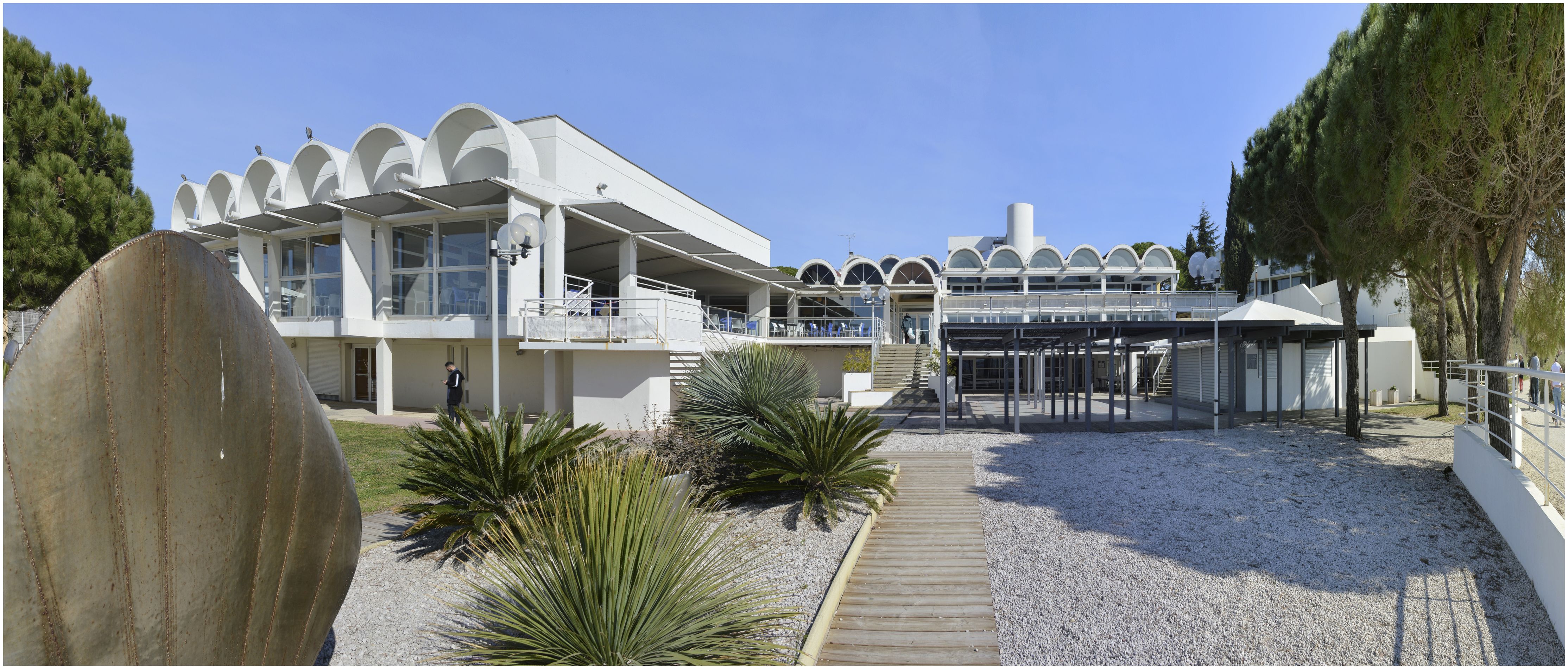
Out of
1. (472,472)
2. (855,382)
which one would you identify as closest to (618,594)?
(472,472)

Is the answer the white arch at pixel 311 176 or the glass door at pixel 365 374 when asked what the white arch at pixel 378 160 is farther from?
the glass door at pixel 365 374

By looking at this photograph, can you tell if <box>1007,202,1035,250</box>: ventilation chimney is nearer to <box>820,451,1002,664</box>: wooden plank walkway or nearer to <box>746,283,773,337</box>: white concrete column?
<box>746,283,773,337</box>: white concrete column

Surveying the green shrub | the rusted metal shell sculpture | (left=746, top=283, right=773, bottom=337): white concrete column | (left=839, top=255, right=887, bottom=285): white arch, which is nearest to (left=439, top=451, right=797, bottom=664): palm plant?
the rusted metal shell sculpture

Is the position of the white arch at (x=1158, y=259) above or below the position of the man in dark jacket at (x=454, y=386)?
above

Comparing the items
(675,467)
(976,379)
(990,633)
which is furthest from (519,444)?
(976,379)

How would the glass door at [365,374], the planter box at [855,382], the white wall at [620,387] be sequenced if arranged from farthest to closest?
the planter box at [855,382] < the glass door at [365,374] < the white wall at [620,387]

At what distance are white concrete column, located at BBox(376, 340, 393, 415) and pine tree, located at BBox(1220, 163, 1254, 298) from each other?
126 ft

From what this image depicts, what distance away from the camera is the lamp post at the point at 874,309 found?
2575cm

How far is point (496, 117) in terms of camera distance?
53.1ft

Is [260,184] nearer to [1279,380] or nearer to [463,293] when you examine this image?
[463,293]

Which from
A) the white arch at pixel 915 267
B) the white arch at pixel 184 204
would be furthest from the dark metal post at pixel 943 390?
the white arch at pixel 184 204

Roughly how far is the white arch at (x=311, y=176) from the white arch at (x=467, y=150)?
3.83 meters

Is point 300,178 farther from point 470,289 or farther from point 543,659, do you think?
point 543,659

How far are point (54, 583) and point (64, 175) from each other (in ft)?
91.3
